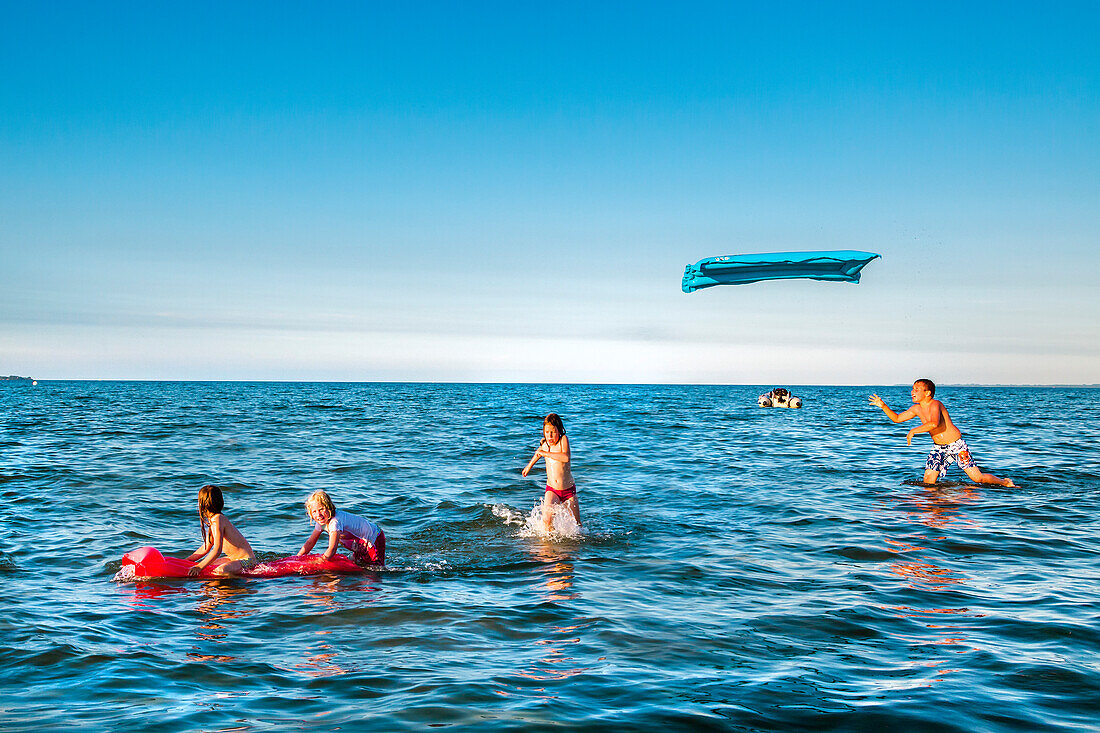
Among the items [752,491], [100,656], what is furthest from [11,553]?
[752,491]

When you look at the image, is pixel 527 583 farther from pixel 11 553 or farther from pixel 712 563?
pixel 11 553

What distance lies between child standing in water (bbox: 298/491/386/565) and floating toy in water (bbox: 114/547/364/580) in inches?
4.4

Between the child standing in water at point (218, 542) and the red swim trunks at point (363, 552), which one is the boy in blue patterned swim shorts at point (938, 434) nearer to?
the red swim trunks at point (363, 552)

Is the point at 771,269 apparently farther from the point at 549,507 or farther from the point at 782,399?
the point at 782,399

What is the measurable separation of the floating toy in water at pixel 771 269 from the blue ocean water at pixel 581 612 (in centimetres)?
440

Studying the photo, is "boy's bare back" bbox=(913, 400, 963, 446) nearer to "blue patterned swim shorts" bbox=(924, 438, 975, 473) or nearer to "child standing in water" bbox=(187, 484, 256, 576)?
"blue patterned swim shorts" bbox=(924, 438, 975, 473)

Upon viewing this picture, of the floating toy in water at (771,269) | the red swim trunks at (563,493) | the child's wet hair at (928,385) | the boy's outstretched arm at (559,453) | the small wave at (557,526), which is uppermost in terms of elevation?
the floating toy in water at (771,269)

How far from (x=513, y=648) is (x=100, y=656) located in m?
3.27

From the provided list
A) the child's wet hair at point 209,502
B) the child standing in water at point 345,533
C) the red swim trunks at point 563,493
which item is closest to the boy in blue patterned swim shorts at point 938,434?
the red swim trunks at point 563,493

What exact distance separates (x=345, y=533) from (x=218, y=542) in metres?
1.41

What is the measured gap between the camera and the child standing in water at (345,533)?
30.9ft

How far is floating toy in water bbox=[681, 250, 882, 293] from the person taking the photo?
53.8 ft

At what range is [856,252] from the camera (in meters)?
16.0

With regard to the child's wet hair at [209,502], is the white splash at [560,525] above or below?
below
